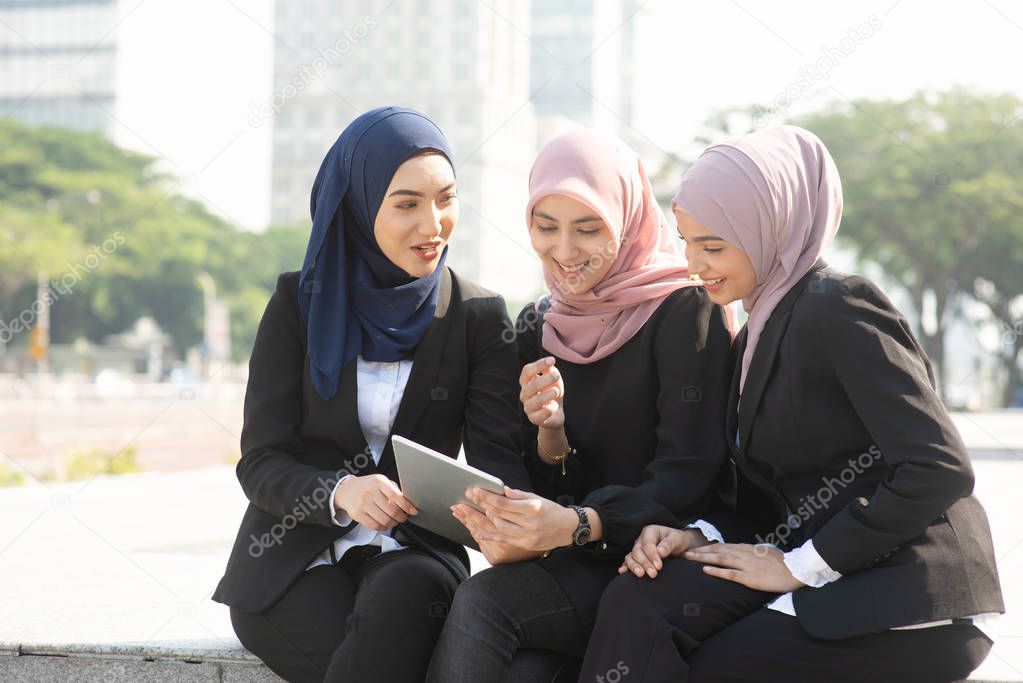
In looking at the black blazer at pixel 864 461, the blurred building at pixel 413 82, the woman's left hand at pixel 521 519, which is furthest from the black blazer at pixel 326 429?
the blurred building at pixel 413 82

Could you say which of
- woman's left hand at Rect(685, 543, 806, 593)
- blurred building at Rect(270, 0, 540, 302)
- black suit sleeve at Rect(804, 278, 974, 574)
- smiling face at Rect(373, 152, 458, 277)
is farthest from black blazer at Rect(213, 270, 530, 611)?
blurred building at Rect(270, 0, 540, 302)

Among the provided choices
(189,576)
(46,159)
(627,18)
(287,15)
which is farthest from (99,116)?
(189,576)

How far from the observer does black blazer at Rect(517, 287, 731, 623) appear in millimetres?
2482

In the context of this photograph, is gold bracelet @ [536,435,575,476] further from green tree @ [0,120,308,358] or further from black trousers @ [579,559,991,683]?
green tree @ [0,120,308,358]

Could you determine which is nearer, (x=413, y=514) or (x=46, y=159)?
(x=413, y=514)

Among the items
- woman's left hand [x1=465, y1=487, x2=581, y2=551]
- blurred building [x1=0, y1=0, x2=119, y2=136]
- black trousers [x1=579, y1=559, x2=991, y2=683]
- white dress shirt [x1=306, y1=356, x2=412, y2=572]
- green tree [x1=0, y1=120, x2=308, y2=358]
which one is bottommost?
green tree [x1=0, y1=120, x2=308, y2=358]

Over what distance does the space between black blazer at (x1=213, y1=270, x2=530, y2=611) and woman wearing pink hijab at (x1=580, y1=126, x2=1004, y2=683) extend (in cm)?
58

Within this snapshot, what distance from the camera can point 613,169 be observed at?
2.90 meters

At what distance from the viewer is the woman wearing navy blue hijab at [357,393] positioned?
8.50 feet

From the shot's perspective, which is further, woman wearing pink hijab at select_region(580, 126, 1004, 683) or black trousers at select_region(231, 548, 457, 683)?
black trousers at select_region(231, 548, 457, 683)

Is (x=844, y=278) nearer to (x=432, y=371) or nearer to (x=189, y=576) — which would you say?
(x=432, y=371)

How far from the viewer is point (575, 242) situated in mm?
2871

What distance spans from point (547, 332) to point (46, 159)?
44911mm

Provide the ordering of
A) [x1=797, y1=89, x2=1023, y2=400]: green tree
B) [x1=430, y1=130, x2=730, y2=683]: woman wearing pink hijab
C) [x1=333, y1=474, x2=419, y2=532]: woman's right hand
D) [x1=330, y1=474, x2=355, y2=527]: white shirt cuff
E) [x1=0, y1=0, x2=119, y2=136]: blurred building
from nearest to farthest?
1. [x1=430, y1=130, x2=730, y2=683]: woman wearing pink hijab
2. [x1=333, y1=474, x2=419, y2=532]: woman's right hand
3. [x1=330, y1=474, x2=355, y2=527]: white shirt cuff
4. [x1=797, y1=89, x2=1023, y2=400]: green tree
5. [x1=0, y1=0, x2=119, y2=136]: blurred building
